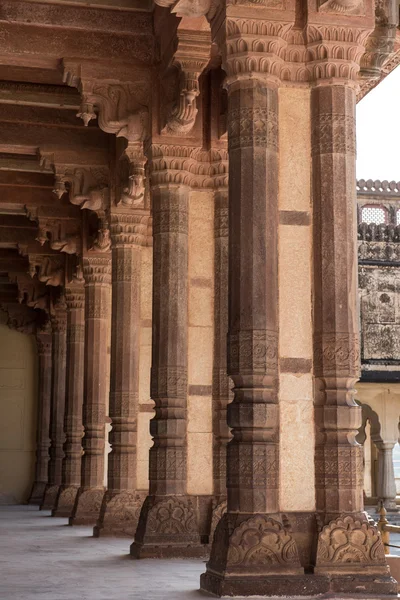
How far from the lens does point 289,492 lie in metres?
7.02

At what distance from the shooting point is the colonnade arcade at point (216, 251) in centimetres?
684

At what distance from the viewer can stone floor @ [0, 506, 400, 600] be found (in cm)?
698

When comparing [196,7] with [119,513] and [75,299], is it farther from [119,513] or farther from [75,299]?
[75,299]

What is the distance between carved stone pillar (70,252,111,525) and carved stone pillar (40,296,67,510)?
531 centimetres

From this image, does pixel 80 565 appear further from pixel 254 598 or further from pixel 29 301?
pixel 29 301

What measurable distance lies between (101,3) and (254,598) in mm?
5924

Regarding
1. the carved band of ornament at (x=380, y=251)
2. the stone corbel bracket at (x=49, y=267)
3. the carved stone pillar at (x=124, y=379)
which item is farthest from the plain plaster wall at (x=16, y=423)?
the carved stone pillar at (x=124, y=379)

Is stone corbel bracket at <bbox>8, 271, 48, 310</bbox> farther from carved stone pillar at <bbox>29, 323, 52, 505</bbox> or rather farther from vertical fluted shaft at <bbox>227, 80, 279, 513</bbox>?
vertical fluted shaft at <bbox>227, 80, 279, 513</bbox>

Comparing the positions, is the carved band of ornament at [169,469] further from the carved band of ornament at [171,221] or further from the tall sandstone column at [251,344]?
the tall sandstone column at [251,344]

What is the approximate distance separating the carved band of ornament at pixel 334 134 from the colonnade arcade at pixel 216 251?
0.05 ft

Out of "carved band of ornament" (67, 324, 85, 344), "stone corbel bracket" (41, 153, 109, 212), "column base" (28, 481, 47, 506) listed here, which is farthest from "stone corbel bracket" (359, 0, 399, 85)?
"column base" (28, 481, 47, 506)

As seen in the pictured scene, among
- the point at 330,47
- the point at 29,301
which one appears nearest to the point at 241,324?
the point at 330,47

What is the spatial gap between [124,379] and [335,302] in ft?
18.5

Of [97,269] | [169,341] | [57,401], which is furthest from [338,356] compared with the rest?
[57,401]
